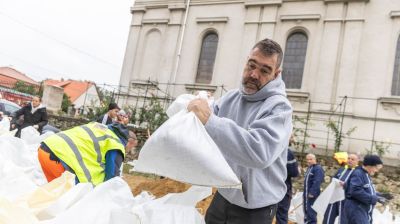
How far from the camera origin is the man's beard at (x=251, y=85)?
6.63 feet

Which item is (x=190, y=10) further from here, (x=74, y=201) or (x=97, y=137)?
(x=74, y=201)

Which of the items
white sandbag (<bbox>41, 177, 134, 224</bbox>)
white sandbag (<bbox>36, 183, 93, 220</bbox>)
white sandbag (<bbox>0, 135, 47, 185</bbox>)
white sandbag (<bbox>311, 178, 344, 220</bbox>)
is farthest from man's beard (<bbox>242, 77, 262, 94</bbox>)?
white sandbag (<bbox>311, 178, 344, 220</bbox>)

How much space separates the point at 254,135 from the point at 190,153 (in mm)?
301

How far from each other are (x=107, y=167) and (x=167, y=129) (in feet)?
7.27

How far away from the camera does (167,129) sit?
5.26 ft

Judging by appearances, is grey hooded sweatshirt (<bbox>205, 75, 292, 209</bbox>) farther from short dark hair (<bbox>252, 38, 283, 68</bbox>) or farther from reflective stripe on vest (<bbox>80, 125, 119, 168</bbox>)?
reflective stripe on vest (<bbox>80, 125, 119, 168</bbox>)

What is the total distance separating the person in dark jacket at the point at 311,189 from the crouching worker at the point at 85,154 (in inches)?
194

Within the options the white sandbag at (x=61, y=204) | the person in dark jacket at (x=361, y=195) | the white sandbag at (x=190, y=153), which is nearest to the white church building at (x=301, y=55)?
the person in dark jacket at (x=361, y=195)

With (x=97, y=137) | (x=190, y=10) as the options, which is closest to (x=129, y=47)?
(x=190, y=10)

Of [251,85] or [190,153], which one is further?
[251,85]

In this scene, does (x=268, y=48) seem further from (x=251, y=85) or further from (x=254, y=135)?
(x=254, y=135)

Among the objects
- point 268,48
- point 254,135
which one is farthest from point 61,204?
point 268,48

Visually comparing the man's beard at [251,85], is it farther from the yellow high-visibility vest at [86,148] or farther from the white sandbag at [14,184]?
the yellow high-visibility vest at [86,148]

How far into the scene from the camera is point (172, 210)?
2.22 m
